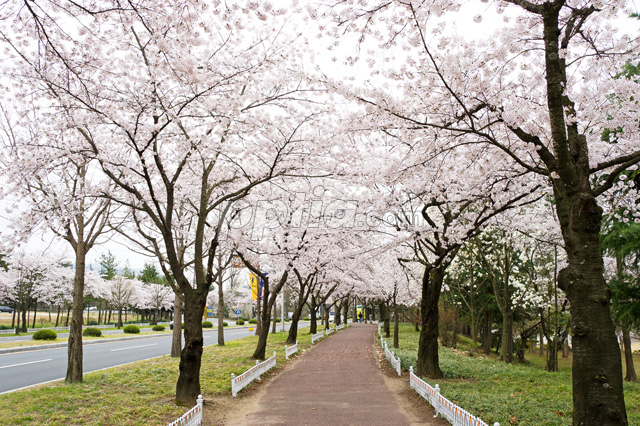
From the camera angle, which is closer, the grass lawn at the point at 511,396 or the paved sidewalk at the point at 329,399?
the grass lawn at the point at 511,396

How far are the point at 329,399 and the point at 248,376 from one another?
101 inches

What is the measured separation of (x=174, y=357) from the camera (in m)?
16.4

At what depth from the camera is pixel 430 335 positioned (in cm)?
1136

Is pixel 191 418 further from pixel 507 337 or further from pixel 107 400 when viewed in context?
pixel 507 337

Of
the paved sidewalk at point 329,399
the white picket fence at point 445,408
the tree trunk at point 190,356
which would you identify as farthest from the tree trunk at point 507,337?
the tree trunk at point 190,356

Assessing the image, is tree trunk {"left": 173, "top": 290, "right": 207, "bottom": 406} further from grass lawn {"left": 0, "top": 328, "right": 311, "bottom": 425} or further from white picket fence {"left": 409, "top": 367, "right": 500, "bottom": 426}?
white picket fence {"left": 409, "top": 367, "right": 500, "bottom": 426}

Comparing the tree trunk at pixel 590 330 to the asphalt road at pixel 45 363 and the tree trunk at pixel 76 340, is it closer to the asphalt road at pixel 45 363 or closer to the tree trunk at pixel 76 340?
the tree trunk at pixel 76 340

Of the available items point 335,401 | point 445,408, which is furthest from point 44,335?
point 445,408

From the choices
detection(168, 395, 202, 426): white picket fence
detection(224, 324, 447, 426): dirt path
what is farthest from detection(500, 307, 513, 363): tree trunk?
detection(168, 395, 202, 426): white picket fence

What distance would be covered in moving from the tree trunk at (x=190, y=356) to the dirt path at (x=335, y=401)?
923mm

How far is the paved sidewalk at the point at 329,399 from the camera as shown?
765 cm

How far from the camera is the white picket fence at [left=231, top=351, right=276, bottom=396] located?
9.75 m

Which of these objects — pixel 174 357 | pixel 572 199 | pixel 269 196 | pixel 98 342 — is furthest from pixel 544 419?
pixel 98 342

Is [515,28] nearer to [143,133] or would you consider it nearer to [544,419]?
[544,419]
